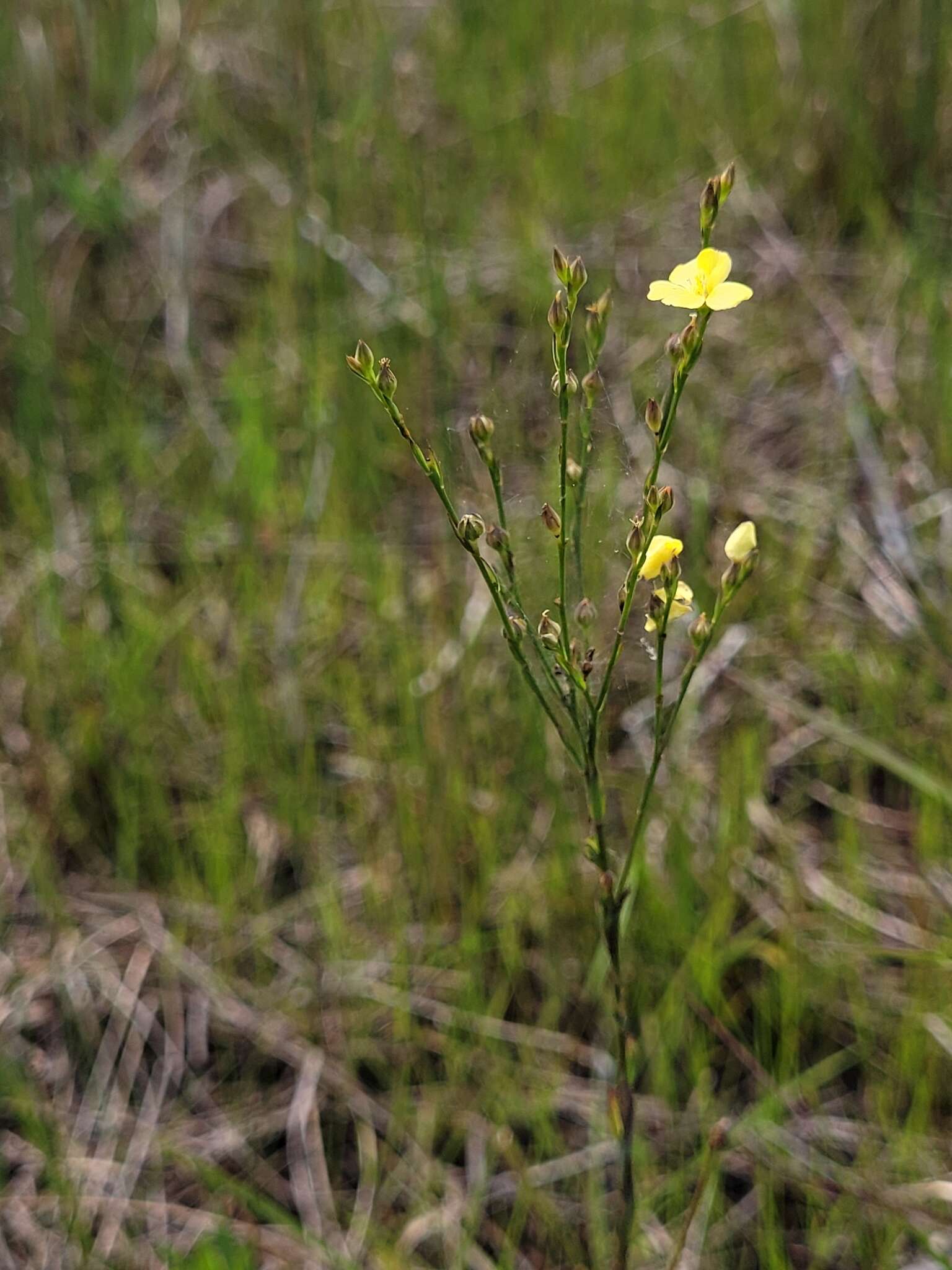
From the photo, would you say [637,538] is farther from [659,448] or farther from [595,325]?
[595,325]

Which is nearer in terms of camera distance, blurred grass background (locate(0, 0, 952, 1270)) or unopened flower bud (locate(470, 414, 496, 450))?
unopened flower bud (locate(470, 414, 496, 450))

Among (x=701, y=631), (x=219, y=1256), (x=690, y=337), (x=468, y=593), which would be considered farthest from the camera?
(x=468, y=593)

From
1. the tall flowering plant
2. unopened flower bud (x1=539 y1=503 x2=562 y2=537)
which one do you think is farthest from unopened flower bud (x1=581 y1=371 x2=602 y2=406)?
unopened flower bud (x1=539 y1=503 x2=562 y2=537)

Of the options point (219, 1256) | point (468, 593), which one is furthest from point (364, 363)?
point (468, 593)

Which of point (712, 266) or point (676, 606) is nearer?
point (712, 266)

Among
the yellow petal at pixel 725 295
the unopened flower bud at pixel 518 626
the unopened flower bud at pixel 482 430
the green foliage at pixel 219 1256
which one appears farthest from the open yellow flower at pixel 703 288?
the green foliage at pixel 219 1256

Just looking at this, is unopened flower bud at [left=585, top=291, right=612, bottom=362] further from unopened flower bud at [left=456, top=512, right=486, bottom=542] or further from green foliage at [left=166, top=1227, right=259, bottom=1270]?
green foliage at [left=166, top=1227, right=259, bottom=1270]

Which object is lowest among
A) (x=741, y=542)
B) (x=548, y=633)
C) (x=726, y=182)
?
(x=548, y=633)

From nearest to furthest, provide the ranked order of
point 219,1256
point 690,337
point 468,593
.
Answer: point 690,337
point 219,1256
point 468,593
